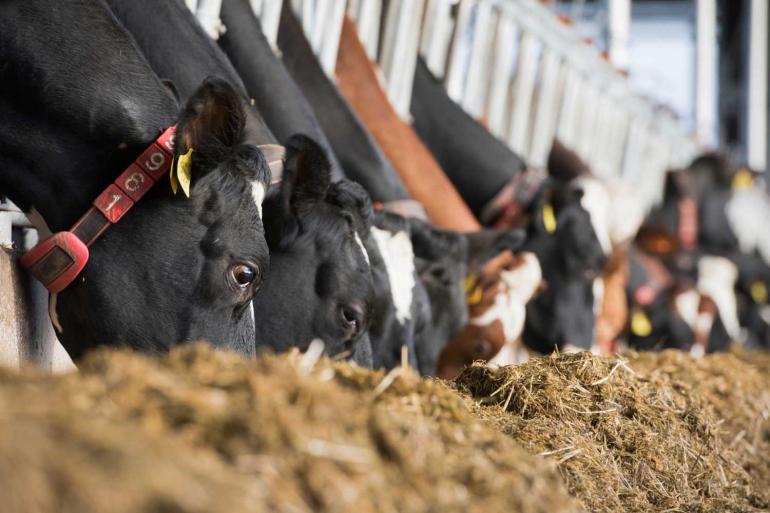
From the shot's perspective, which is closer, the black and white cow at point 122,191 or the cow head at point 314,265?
the black and white cow at point 122,191

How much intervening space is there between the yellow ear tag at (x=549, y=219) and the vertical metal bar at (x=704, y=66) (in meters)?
7.06

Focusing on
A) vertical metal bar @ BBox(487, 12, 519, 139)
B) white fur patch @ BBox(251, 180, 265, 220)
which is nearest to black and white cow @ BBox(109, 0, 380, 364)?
white fur patch @ BBox(251, 180, 265, 220)

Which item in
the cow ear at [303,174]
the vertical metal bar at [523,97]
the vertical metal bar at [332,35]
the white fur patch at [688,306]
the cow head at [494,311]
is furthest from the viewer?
the white fur patch at [688,306]

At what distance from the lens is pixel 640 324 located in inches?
283

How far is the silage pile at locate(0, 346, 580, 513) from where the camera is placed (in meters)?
0.95

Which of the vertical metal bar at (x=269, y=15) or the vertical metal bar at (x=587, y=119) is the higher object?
the vertical metal bar at (x=269, y=15)

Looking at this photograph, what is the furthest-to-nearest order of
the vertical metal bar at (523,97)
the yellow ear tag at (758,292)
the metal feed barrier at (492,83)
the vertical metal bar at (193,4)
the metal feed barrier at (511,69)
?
the yellow ear tag at (758,292)
the vertical metal bar at (523,97)
the metal feed barrier at (511,69)
the vertical metal bar at (193,4)
the metal feed barrier at (492,83)

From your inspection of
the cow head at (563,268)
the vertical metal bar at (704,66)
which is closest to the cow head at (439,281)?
the cow head at (563,268)

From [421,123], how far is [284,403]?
4.84m

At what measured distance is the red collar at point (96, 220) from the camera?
2.45 meters

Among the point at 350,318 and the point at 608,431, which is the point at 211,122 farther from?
the point at 608,431

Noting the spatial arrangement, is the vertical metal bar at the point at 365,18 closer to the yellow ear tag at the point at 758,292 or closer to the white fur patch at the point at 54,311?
the white fur patch at the point at 54,311

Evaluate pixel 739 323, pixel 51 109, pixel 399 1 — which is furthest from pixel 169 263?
pixel 739 323

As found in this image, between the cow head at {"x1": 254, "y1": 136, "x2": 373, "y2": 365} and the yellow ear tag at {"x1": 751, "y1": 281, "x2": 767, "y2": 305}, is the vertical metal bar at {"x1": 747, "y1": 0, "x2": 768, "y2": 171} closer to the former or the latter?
the yellow ear tag at {"x1": 751, "y1": 281, "x2": 767, "y2": 305}
